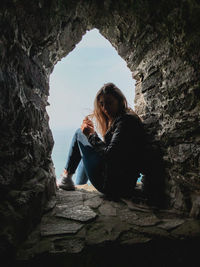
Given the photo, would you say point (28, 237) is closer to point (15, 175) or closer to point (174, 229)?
point (15, 175)

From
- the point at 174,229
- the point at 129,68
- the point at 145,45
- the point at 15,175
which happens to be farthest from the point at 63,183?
the point at 145,45

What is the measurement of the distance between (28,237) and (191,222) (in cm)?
113

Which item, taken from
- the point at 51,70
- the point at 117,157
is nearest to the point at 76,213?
the point at 117,157

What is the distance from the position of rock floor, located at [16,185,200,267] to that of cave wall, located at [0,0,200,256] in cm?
12

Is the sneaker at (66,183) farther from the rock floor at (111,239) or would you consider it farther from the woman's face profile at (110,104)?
the woman's face profile at (110,104)

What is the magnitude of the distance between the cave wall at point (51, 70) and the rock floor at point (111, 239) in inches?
4.7

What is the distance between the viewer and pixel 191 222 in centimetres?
114

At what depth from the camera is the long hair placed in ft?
6.34

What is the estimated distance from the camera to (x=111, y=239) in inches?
37.9

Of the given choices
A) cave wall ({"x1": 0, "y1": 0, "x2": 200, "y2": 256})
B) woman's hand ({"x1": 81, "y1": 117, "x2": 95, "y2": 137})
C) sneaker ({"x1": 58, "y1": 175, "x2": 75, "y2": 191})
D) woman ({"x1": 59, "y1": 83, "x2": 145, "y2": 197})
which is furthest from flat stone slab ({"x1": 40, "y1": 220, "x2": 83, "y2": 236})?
woman's hand ({"x1": 81, "y1": 117, "x2": 95, "y2": 137})

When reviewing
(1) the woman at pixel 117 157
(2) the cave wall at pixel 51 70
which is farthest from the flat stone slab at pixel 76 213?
(1) the woman at pixel 117 157

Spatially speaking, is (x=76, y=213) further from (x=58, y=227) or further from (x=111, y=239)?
(x=111, y=239)

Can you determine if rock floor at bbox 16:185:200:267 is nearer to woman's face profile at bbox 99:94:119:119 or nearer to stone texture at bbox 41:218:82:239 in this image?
stone texture at bbox 41:218:82:239

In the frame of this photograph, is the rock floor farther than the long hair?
No
